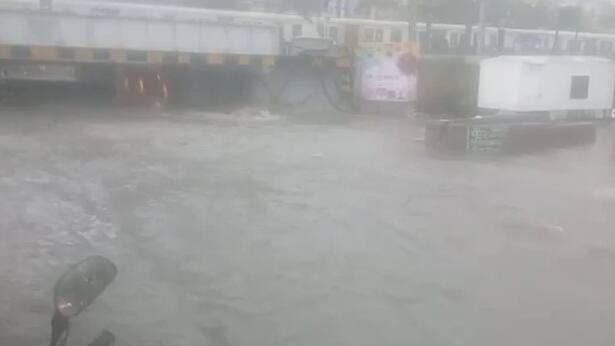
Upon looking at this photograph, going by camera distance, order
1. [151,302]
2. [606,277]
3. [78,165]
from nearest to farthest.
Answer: [151,302], [606,277], [78,165]

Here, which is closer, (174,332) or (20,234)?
(174,332)

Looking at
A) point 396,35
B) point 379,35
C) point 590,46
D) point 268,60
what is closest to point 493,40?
point 590,46

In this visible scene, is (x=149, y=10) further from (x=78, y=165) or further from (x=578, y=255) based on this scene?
(x=578, y=255)

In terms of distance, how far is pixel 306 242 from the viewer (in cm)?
614

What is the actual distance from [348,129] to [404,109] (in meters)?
3.32

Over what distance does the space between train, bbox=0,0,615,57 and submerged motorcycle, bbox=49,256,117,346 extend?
12.3 meters

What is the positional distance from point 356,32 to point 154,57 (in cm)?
502

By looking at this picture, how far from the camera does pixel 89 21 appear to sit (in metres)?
14.8

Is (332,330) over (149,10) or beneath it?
beneath

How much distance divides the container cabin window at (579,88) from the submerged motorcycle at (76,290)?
1437 centimetres

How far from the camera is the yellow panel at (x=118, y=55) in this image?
15037 mm

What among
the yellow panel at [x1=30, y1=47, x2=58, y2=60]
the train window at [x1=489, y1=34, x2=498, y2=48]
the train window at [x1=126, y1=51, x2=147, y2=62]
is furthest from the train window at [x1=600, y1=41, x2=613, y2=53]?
the yellow panel at [x1=30, y1=47, x2=58, y2=60]

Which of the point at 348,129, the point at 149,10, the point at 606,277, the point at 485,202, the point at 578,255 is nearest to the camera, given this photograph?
the point at 606,277

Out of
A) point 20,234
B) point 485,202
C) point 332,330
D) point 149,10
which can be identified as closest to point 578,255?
point 485,202
